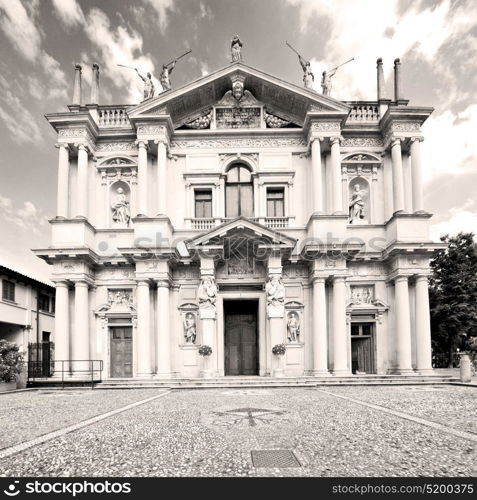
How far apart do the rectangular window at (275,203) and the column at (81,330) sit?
8965 millimetres

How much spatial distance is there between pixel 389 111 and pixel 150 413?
1705cm

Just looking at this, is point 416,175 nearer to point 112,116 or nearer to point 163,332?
point 163,332

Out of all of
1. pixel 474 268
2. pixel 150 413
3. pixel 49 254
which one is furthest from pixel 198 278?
pixel 474 268

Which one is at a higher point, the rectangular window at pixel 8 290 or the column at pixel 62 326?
the rectangular window at pixel 8 290

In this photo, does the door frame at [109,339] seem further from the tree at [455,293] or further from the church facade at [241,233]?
the tree at [455,293]

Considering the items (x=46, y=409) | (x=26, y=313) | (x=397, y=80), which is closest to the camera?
(x=46, y=409)

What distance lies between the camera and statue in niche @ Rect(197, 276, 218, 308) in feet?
66.4

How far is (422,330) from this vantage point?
67.4 feet

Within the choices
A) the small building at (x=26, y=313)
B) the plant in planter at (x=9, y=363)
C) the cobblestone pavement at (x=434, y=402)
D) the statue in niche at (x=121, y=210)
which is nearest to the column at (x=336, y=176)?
the cobblestone pavement at (x=434, y=402)

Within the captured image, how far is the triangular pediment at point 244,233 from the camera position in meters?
20.2

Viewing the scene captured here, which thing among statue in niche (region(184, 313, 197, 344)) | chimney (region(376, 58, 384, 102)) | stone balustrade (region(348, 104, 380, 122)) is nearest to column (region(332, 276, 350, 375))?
statue in niche (region(184, 313, 197, 344))

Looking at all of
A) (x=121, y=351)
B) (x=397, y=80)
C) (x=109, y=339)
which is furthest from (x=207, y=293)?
(x=397, y=80)

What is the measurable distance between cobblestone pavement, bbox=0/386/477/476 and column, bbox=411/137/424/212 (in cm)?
1183

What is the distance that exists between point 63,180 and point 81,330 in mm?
6671
